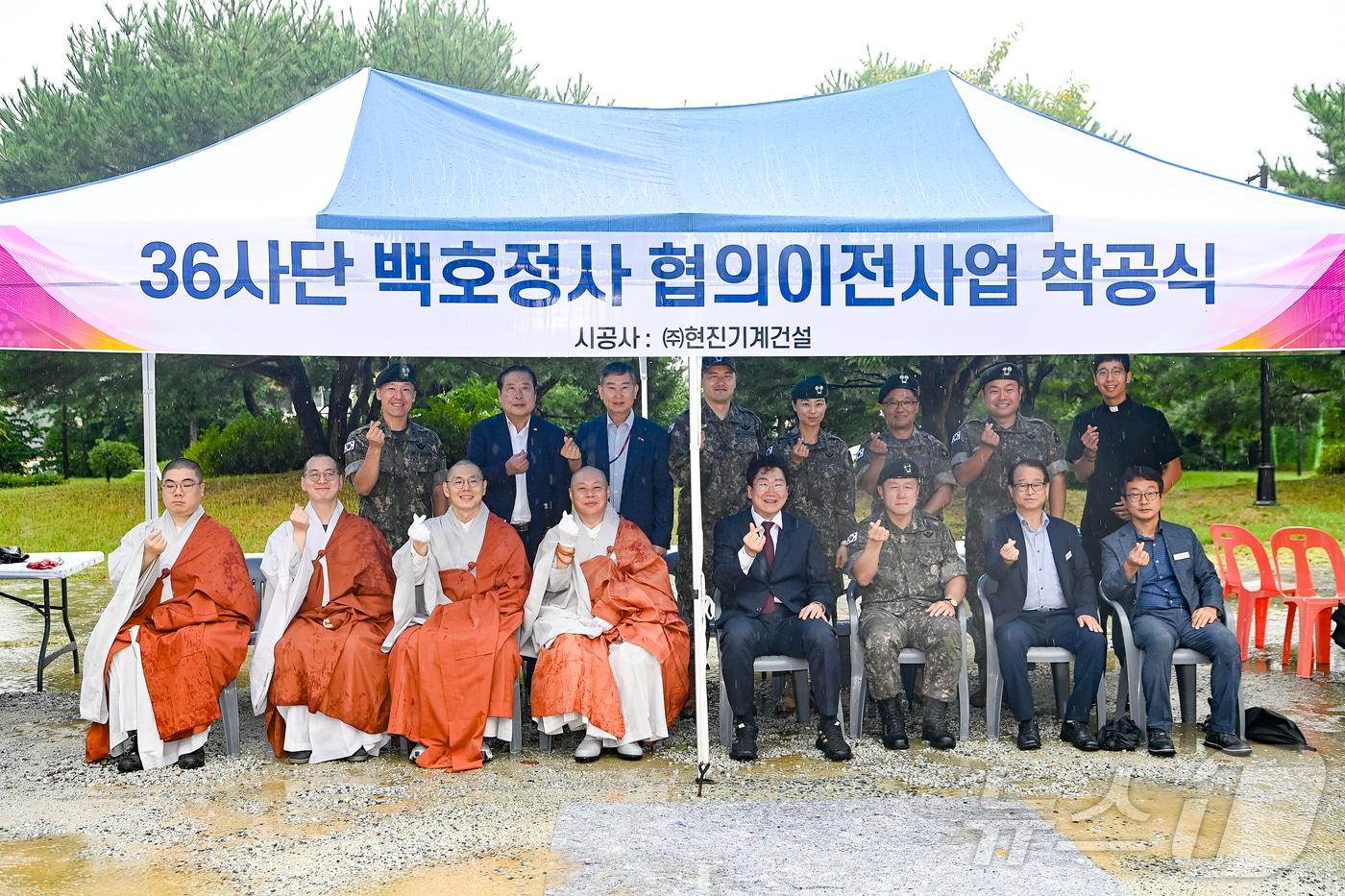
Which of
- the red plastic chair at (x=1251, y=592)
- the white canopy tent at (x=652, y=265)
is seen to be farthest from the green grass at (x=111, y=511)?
the red plastic chair at (x=1251, y=592)

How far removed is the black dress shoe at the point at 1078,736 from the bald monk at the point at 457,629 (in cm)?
230

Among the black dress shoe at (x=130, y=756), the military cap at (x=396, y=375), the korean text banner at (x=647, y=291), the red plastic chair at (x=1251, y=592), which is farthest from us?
the red plastic chair at (x=1251, y=592)

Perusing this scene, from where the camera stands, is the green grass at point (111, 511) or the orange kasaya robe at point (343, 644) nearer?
the orange kasaya robe at point (343, 644)

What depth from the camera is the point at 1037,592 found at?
534 cm

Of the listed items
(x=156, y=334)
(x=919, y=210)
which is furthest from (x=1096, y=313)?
(x=156, y=334)

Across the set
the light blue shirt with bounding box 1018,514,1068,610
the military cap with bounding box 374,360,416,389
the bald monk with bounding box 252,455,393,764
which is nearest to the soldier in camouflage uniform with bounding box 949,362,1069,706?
the light blue shirt with bounding box 1018,514,1068,610

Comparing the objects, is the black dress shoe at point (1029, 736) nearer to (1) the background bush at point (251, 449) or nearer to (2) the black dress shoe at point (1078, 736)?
(2) the black dress shoe at point (1078, 736)

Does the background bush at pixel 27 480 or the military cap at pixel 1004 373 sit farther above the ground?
the military cap at pixel 1004 373

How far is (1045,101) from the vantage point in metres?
20.5

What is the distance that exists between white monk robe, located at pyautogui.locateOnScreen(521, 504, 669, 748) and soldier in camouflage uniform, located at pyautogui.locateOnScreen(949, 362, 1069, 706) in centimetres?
171

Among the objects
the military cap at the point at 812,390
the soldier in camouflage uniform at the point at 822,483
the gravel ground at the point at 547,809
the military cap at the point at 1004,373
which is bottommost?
the gravel ground at the point at 547,809

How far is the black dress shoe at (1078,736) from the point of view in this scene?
496 centimetres

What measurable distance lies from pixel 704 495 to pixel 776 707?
3.53 feet

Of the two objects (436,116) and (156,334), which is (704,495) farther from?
(156,334)
